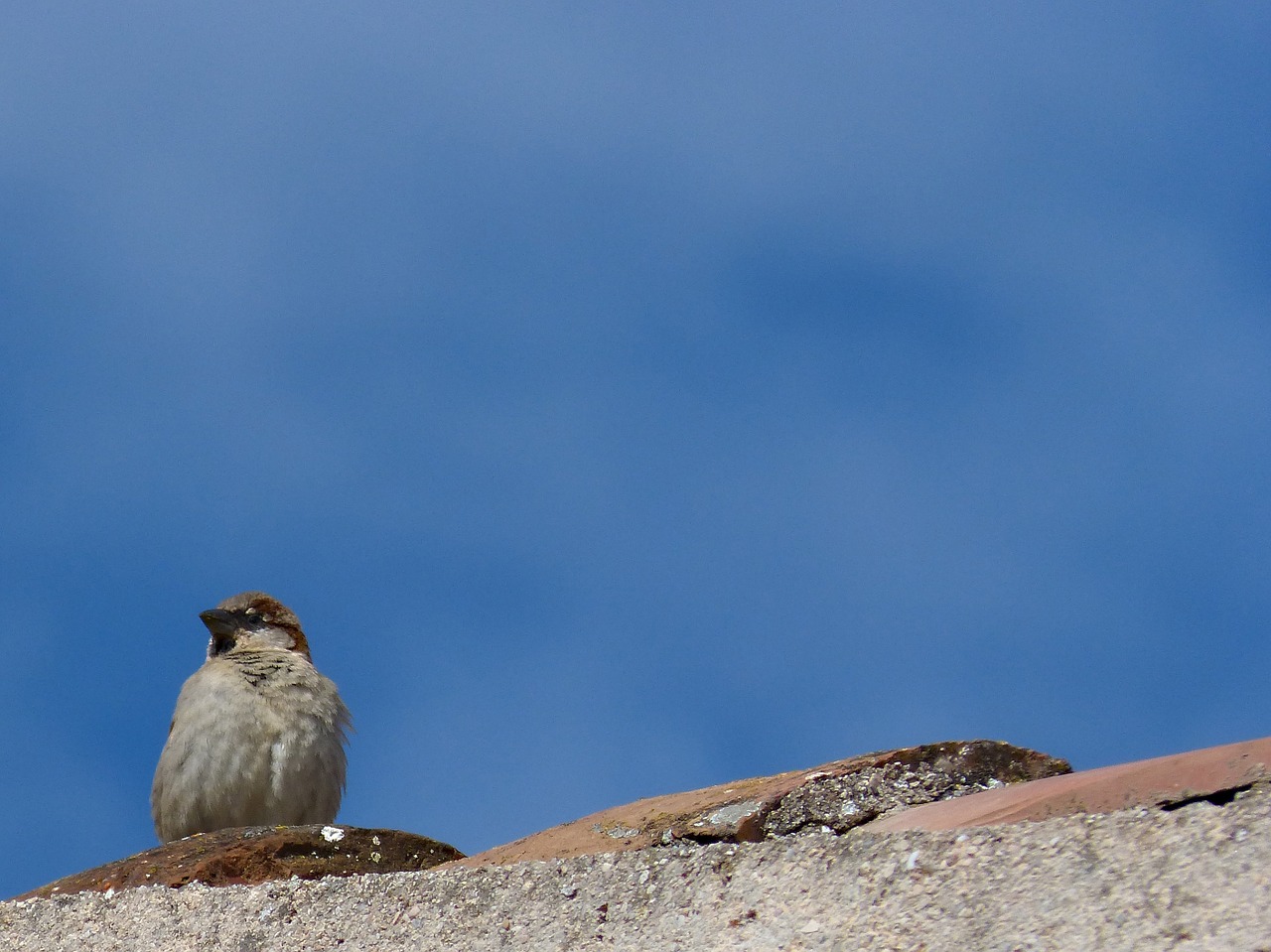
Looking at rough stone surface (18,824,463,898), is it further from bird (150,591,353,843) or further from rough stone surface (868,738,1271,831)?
bird (150,591,353,843)

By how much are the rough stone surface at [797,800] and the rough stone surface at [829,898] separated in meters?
0.09

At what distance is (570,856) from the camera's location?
204 cm

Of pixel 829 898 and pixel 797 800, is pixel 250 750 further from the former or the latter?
pixel 829 898

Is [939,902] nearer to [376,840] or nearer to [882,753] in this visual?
[882,753]

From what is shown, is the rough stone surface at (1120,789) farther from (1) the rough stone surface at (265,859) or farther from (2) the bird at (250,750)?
(2) the bird at (250,750)

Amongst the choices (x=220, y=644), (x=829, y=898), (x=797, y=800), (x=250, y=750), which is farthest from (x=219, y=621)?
(x=829, y=898)

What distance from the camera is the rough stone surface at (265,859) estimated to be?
2389 millimetres

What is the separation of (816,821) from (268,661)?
3.96 m

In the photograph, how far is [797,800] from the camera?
211cm

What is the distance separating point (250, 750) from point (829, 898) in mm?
3959

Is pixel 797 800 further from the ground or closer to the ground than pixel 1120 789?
further from the ground

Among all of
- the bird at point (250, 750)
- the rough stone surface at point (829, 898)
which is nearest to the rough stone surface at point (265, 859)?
the rough stone surface at point (829, 898)

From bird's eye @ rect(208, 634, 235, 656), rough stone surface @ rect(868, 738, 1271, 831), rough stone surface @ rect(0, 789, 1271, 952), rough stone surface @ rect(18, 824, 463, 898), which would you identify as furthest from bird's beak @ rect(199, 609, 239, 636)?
rough stone surface @ rect(868, 738, 1271, 831)

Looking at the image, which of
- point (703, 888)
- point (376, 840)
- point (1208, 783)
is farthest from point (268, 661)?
point (1208, 783)
